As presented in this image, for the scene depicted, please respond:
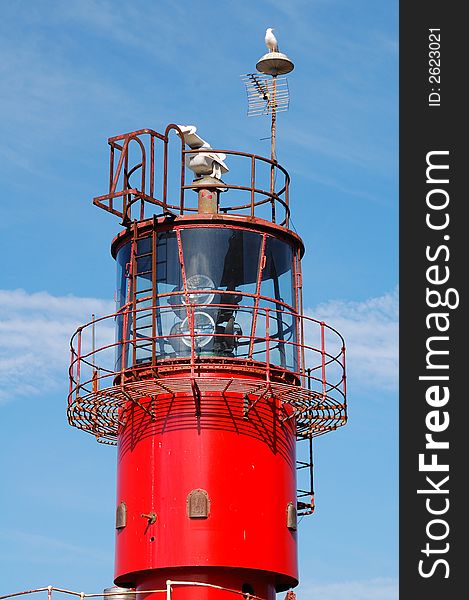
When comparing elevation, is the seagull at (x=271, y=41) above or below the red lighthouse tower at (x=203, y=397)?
above

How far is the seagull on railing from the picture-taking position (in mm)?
28658

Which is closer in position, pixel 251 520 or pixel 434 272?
pixel 434 272

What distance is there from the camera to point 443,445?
23594 mm

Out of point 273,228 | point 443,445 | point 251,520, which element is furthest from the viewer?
point 273,228

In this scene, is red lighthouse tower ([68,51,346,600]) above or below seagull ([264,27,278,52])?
below

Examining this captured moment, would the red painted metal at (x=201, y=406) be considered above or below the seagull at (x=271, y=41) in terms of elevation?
below

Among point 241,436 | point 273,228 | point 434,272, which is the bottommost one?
point 241,436

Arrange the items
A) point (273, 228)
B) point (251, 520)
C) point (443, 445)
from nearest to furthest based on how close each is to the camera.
Result: point (443, 445), point (251, 520), point (273, 228)

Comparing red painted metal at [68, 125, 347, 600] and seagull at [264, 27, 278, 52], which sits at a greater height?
seagull at [264, 27, 278, 52]

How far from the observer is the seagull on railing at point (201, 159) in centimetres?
2866

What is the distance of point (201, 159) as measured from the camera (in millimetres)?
28672

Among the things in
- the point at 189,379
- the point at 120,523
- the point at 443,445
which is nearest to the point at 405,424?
the point at 443,445

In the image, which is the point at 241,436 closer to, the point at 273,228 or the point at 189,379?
the point at 189,379

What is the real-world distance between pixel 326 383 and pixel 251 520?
10.0 feet
